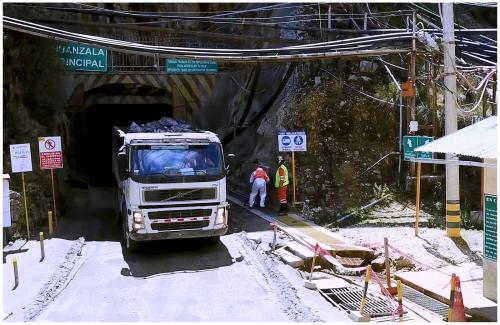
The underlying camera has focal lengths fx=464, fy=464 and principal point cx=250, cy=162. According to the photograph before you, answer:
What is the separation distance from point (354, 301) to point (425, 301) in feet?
4.29

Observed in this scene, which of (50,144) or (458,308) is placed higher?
(50,144)

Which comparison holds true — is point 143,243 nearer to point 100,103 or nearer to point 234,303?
Answer: point 234,303

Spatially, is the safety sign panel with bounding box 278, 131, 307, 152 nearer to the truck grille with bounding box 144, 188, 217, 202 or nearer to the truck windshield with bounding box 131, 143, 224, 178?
the truck windshield with bounding box 131, 143, 224, 178

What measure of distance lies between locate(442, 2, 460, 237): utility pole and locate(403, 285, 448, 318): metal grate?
3.24m

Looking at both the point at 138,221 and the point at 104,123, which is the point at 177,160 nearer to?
the point at 138,221

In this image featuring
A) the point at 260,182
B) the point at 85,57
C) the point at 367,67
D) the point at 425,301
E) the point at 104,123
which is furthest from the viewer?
the point at 104,123

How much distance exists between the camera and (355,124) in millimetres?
16062

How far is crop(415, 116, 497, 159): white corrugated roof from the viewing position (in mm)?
6734

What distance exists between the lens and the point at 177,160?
409 inches

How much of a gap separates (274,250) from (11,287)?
5.48 meters

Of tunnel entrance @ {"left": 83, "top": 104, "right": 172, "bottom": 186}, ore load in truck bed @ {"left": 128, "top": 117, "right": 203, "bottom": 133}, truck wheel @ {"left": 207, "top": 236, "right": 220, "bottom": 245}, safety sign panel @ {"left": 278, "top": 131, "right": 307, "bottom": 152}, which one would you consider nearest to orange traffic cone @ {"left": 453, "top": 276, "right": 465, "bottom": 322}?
truck wheel @ {"left": 207, "top": 236, "right": 220, "bottom": 245}

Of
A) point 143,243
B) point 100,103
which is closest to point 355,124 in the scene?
point 143,243

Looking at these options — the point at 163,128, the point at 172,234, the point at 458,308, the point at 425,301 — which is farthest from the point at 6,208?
the point at 458,308

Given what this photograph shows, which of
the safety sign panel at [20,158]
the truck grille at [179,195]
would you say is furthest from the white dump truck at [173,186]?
the safety sign panel at [20,158]
